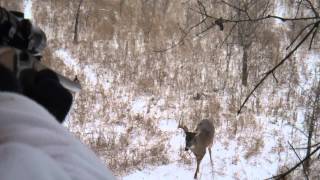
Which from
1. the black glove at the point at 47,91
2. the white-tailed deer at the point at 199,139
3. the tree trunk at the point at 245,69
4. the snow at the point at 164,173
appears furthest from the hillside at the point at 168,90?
the black glove at the point at 47,91

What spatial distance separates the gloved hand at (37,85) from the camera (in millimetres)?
585

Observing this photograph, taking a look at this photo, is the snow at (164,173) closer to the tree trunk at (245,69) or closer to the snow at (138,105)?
the snow at (138,105)

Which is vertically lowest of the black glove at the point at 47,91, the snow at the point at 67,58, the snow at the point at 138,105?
the snow at the point at 138,105

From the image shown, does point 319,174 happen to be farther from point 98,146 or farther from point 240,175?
point 98,146

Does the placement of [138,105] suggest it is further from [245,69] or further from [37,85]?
[37,85]

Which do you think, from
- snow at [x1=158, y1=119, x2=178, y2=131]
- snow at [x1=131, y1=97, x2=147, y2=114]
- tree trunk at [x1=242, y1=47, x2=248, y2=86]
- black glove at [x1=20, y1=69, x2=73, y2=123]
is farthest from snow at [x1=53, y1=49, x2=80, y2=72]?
black glove at [x1=20, y1=69, x2=73, y2=123]

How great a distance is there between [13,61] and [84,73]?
8149mm

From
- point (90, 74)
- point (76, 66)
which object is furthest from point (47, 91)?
point (76, 66)

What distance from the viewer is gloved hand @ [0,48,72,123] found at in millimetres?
585

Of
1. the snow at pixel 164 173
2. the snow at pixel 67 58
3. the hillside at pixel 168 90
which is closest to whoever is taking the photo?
the snow at pixel 164 173

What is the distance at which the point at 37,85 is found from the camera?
645 millimetres

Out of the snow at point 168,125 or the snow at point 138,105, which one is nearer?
the snow at point 168,125

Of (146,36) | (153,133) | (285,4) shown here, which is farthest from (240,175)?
(285,4)

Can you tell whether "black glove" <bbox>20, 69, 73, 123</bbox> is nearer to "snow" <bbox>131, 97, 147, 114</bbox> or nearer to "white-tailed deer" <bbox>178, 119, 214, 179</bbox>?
"white-tailed deer" <bbox>178, 119, 214, 179</bbox>
